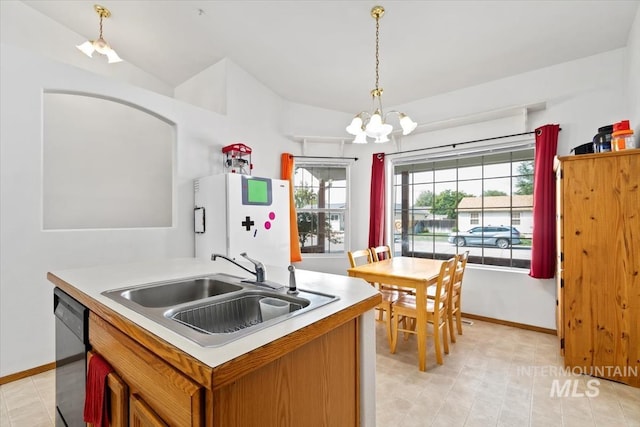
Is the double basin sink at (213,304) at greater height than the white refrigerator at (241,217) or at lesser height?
lesser

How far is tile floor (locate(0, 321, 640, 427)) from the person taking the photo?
5.80ft

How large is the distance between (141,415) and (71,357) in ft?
2.53

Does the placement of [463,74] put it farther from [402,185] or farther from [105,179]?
[105,179]

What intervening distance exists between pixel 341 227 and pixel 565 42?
316 centimetres

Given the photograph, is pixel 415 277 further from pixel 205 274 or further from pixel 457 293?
pixel 205 274

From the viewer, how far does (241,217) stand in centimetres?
298

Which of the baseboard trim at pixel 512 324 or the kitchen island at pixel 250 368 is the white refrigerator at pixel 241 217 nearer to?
the kitchen island at pixel 250 368

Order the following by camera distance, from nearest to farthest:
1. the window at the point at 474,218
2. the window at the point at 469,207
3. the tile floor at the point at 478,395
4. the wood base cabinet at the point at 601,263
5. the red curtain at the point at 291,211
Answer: the tile floor at the point at 478,395
the wood base cabinet at the point at 601,263
the window at the point at 469,207
the window at the point at 474,218
the red curtain at the point at 291,211

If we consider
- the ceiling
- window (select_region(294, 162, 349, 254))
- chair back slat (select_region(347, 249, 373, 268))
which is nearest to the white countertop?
chair back slat (select_region(347, 249, 373, 268))

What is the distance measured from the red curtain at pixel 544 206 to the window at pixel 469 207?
282mm

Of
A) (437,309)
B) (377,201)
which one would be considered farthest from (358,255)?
(377,201)

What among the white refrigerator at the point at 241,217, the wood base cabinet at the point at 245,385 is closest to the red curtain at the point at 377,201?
the white refrigerator at the point at 241,217

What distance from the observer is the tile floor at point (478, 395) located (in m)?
1.77

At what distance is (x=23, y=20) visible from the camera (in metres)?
2.95
